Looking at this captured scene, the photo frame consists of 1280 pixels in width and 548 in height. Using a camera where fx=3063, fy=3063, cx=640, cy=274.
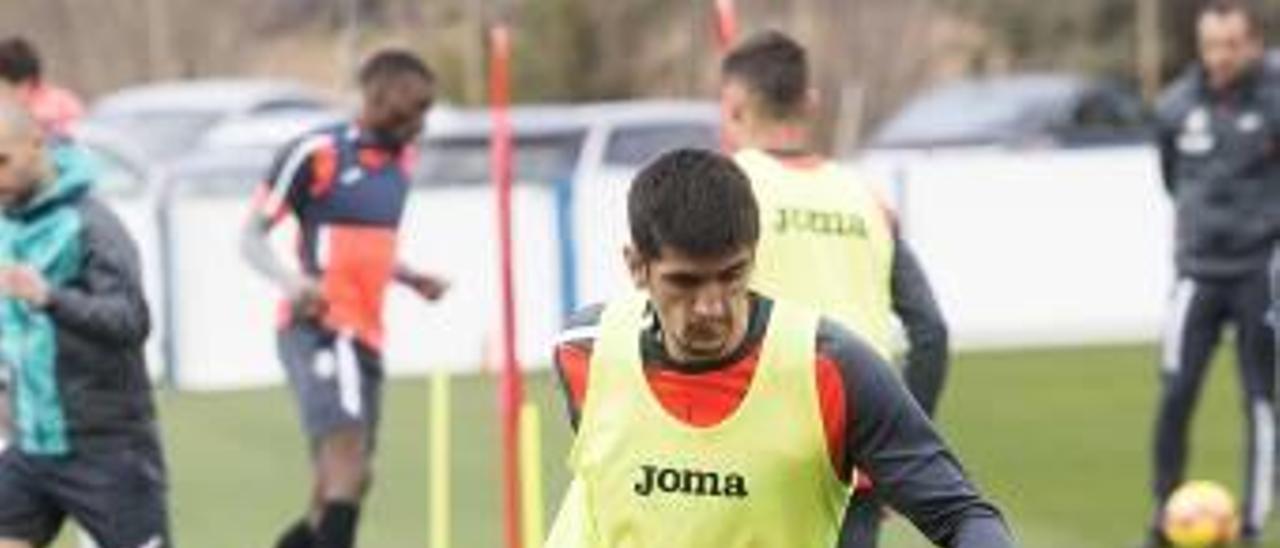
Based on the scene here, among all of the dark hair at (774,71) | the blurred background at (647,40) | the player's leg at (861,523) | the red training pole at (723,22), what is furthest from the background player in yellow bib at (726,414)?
the blurred background at (647,40)

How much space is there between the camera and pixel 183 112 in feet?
101

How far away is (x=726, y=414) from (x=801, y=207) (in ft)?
6.68

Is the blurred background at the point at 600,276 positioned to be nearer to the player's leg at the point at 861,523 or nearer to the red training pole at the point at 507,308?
the player's leg at the point at 861,523

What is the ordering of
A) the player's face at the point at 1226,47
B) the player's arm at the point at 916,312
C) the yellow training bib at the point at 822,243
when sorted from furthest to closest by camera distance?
the player's face at the point at 1226,47
the player's arm at the point at 916,312
the yellow training bib at the point at 822,243

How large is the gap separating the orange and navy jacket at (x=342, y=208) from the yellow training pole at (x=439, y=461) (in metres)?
1.66

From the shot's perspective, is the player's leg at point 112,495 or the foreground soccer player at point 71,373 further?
the player's leg at point 112,495

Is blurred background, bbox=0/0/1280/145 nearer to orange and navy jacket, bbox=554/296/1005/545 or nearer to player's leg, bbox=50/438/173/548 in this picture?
player's leg, bbox=50/438/173/548

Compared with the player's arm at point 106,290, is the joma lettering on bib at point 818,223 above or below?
above

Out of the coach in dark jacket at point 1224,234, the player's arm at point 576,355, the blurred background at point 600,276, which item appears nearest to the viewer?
the player's arm at point 576,355

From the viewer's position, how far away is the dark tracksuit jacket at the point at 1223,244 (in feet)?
35.7

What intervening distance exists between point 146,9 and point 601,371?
33.3 metres

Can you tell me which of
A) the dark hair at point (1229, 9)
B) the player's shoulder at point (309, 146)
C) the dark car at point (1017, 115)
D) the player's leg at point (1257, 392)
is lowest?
the dark car at point (1017, 115)

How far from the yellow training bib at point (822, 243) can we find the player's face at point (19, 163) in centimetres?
173

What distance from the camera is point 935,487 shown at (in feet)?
15.0
